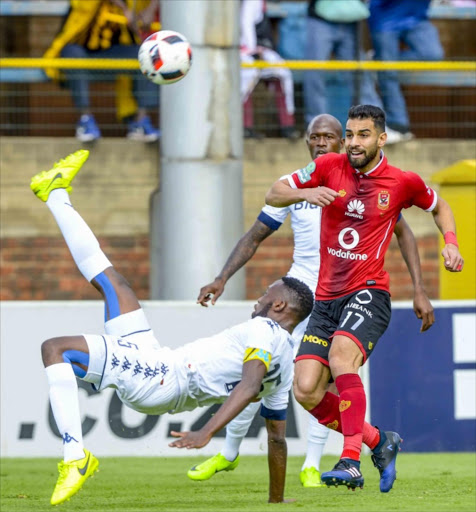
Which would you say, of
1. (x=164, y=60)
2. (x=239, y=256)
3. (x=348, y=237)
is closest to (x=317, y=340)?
(x=348, y=237)

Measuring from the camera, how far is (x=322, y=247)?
761 cm

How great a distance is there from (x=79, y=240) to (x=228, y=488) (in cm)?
181

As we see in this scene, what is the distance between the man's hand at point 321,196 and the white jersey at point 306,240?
1514 mm

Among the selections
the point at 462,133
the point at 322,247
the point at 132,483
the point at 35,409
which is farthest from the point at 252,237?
the point at 462,133

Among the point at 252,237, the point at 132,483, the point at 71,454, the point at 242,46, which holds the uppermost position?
the point at 242,46

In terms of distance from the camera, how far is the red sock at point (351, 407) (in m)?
7.18

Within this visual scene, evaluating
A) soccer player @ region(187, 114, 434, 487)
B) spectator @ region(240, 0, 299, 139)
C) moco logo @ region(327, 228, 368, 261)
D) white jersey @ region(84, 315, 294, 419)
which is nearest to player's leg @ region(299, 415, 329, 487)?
soccer player @ region(187, 114, 434, 487)

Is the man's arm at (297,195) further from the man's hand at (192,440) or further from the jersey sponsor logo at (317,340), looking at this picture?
the man's hand at (192,440)

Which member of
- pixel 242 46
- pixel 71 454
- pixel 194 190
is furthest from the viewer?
pixel 242 46

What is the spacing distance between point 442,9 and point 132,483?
23.4ft

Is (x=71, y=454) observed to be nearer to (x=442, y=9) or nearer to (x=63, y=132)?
(x=63, y=132)

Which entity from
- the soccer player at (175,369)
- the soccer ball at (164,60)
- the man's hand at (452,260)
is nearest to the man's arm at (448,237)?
the man's hand at (452,260)

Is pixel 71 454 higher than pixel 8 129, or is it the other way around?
pixel 8 129

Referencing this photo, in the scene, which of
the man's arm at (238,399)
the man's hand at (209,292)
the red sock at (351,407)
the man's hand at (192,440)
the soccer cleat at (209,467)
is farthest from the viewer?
the man's hand at (209,292)
